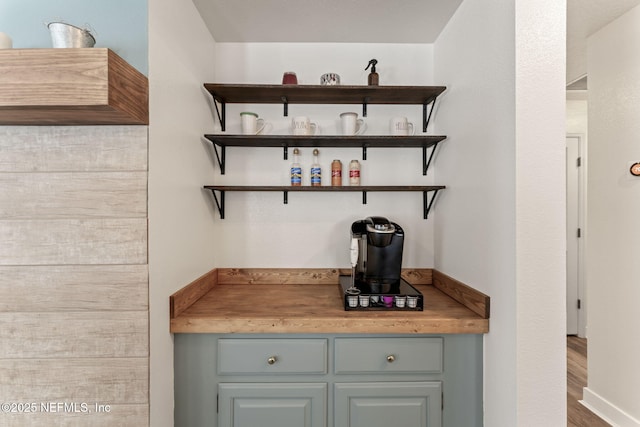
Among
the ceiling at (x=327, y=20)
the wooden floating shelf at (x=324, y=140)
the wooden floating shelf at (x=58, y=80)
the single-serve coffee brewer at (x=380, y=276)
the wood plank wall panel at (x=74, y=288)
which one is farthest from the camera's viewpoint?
the wooden floating shelf at (x=324, y=140)

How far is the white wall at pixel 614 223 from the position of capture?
1.83m

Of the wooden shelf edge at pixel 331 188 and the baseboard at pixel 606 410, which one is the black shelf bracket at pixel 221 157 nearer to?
the wooden shelf edge at pixel 331 188

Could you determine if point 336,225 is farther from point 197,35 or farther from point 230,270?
point 197,35

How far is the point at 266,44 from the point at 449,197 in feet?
4.57

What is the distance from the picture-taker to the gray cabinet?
4.40ft

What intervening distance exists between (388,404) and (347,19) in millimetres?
1869

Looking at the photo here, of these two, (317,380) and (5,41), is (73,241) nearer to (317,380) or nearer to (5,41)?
(5,41)

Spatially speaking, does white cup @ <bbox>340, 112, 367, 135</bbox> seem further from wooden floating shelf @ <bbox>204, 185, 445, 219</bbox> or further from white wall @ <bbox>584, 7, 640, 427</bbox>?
white wall @ <bbox>584, 7, 640, 427</bbox>

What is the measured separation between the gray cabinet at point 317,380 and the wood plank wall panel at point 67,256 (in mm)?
332

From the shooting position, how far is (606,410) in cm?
198

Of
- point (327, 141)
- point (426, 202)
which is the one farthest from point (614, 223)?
point (327, 141)

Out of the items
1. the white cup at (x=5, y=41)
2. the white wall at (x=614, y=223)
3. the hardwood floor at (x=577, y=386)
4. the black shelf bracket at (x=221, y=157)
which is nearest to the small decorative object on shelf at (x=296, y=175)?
the black shelf bracket at (x=221, y=157)

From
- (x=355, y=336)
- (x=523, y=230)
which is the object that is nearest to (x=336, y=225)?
(x=355, y=336)

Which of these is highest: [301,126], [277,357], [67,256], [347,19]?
[347,19]
